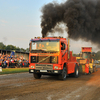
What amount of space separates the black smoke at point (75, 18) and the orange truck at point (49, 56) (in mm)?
6440

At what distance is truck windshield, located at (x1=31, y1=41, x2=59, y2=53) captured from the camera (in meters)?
10.9

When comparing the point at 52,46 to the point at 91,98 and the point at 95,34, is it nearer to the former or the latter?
the point at 91,98

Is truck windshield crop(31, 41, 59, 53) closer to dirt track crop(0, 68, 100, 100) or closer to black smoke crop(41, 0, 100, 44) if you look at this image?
dirt track crop(0, 68, 100, 100)

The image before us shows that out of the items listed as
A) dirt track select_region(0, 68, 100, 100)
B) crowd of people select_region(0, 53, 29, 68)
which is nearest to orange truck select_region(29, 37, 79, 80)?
dirt track select_region(0, 68, 100, 100)

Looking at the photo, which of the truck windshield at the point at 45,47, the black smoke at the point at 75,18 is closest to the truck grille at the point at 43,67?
the truck windshield at the point at 45,47

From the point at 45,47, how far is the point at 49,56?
0.72 meters

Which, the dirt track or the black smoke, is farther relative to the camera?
the black smoke

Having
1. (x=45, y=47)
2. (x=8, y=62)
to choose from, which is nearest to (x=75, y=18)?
(x=45, y=47)

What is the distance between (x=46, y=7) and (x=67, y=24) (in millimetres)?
3542

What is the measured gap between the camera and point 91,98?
589cm

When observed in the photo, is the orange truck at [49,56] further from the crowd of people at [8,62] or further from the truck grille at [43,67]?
the crowd of people at [8,62]

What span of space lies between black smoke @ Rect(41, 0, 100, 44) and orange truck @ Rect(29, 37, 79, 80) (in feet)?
21.1

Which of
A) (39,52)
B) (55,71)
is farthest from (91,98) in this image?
(39,52)

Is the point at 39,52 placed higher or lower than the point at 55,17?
lower
